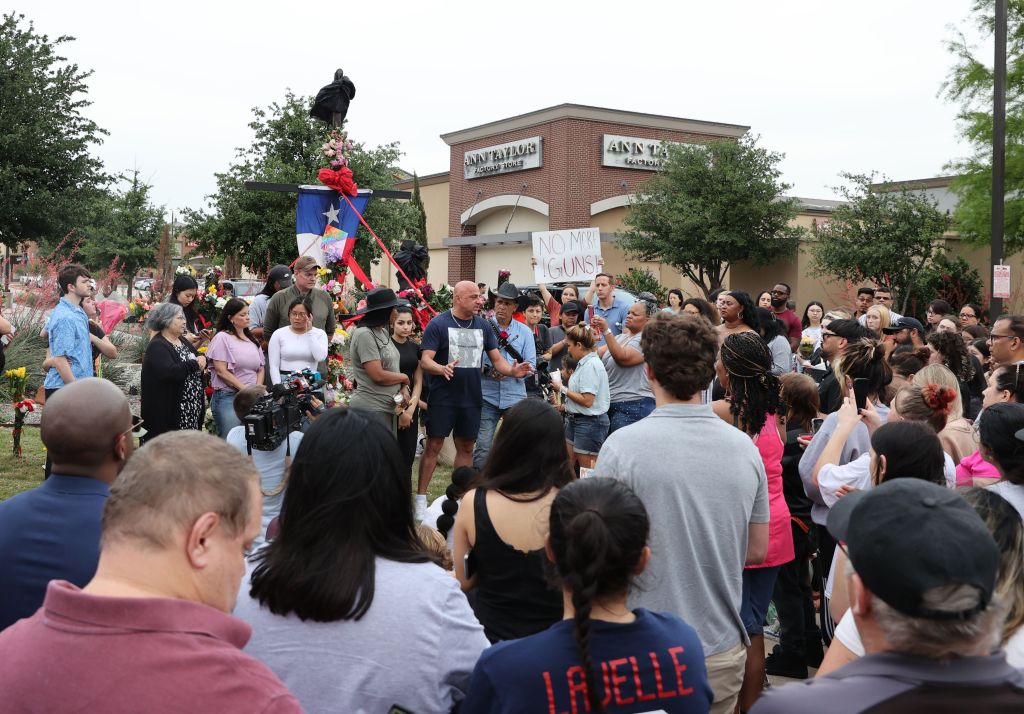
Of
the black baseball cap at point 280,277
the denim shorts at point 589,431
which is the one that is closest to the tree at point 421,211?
the black baseball cap at point 280,277

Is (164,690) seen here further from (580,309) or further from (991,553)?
(580,309)

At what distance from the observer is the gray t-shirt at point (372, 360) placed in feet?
24.4

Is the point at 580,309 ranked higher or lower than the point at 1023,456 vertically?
higher

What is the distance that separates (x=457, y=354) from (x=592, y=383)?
124 centimetres

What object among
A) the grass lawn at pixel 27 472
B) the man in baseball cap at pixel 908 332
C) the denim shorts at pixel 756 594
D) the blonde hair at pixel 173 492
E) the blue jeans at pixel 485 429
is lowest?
the grass lawn at pixel 27 472

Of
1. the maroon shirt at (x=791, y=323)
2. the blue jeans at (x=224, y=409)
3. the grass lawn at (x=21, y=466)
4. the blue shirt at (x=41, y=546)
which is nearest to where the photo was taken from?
the blue shirt at (x=41, y=546)

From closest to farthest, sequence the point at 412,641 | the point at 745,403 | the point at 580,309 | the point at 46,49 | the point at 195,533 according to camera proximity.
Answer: the point at 195,533 → the point at 412,641 → the point at 745,403 → the point at 580,309 → the point at 46,49

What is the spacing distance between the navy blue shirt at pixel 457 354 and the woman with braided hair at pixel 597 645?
225 inches

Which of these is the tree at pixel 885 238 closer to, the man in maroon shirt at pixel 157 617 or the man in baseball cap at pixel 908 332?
the man in baseball cap at pixel 908 332

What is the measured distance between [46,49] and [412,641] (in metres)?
26.7

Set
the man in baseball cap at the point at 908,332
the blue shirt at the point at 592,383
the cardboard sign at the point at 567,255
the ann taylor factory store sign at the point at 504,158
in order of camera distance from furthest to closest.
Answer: the ann taylor factory store sign at the point at 504,158 < the cardboard sign at the point at 567,255 < the man in baseball cap at the point at 908,332 < the blue shirt at the point at 592,383

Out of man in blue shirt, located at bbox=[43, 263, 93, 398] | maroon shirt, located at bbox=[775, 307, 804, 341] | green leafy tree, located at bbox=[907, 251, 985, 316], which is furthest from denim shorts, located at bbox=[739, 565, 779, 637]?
green leafy tree, located at bbox=[907, 251, 985, 316]

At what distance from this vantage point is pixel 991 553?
1.54 m

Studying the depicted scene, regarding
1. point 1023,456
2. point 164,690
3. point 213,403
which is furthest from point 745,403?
point 213,403
